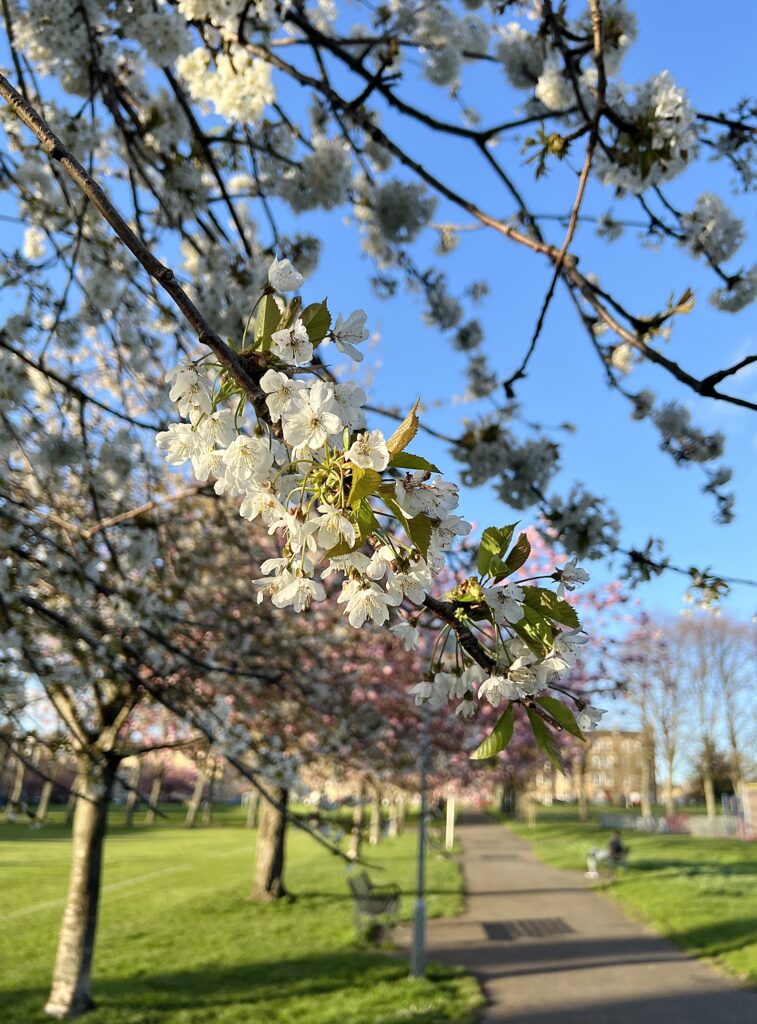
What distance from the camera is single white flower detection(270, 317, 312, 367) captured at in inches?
34.1

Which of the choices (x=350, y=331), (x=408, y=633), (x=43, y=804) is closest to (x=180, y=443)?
(x=350, y=331)

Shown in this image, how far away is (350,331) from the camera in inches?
38.3

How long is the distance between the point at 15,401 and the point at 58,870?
18.3m

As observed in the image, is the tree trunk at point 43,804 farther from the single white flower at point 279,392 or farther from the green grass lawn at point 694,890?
the green grass lawn at point 694,890

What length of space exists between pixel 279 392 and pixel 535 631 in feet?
1.47

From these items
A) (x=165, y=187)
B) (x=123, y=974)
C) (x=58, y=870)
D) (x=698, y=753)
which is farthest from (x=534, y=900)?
(x=698, y=753)

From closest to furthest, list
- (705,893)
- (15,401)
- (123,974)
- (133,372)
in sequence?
(15,401), (133,372), (123,974), (705,893)

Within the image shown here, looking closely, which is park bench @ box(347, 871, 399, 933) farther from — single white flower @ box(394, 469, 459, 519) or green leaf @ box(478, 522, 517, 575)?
single white flower @ box(394, 469, 459, 519)

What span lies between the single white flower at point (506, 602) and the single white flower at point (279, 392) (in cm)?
34

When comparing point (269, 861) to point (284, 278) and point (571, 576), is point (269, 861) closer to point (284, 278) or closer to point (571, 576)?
point (571, 576)

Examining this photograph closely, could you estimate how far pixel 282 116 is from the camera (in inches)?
135

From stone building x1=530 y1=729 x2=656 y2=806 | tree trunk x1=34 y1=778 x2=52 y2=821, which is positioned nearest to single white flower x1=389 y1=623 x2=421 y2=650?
tree trunk x1=34 y1=778 x2=52 y2=821

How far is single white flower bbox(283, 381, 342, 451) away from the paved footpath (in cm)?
451

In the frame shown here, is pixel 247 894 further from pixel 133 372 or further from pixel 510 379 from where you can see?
pixel 510 379
